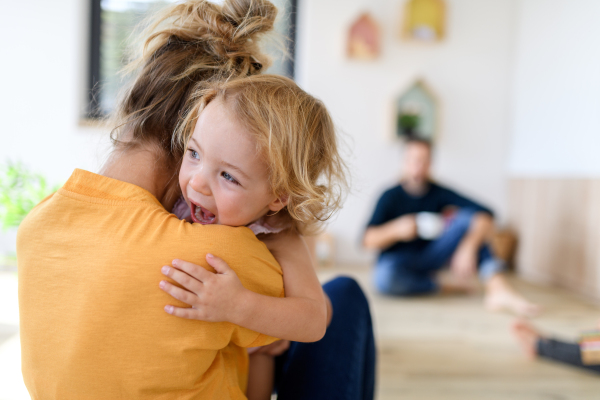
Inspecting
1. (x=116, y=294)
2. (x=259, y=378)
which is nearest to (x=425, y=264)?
(x=259, y=378)

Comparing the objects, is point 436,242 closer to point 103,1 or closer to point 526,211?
point 526,211

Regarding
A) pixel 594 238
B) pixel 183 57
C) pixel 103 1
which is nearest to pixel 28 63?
pixel 103 1

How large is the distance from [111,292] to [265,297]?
17 cm

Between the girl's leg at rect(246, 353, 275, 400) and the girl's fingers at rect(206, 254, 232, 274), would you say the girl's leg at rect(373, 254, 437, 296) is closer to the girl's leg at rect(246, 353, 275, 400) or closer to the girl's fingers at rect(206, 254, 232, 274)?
the girl's leg at rect(246, 353, 275, 400)

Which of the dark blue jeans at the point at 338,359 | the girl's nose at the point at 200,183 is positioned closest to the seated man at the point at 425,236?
the dark blue jeans at the point at 338,359

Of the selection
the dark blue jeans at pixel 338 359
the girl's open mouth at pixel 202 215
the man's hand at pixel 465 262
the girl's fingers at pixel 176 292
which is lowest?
the man's hand at pixel 465 262

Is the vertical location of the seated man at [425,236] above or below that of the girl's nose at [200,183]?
below

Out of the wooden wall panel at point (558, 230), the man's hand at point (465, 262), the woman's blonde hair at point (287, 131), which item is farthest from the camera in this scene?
the wooden wall panel at point (558, 230)

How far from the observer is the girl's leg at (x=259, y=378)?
0.80 metres

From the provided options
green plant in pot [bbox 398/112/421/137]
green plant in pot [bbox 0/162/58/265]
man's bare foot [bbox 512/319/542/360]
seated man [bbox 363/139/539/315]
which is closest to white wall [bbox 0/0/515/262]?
green plant in pot [bbox 398/112/421/137]

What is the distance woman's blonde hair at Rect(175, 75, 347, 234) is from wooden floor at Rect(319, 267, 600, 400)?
3.10ft

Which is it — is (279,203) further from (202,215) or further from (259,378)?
(259,378)

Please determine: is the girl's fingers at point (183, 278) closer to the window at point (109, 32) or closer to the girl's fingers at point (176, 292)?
the girl's fingers at point (176, 292)

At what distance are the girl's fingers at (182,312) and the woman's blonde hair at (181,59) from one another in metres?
0.25
